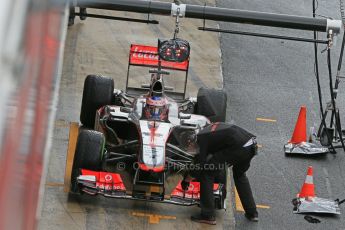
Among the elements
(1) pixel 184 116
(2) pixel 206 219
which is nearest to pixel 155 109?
(1) pixel 184 116

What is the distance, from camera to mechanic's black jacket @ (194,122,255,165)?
9719 millimetres

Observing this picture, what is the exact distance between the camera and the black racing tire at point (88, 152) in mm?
10047

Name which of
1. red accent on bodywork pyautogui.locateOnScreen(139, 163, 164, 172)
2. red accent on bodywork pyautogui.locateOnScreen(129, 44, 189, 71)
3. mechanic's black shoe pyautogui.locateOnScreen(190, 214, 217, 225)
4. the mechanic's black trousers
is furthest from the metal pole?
mechanic's black shoe pyautogui.locateOnScreen(190, 214, 217, 225)

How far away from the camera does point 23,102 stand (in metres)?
1.41

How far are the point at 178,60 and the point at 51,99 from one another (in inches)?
337

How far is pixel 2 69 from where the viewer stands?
1.25m

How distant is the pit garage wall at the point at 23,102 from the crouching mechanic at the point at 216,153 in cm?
796

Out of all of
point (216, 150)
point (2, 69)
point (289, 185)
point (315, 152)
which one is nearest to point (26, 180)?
point (2, 69)

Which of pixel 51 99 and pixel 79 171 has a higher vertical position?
pixel 51 99

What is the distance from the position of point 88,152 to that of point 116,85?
4195 mm

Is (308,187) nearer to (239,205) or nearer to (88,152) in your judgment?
(239,205)

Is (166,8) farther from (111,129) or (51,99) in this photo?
(51,99)

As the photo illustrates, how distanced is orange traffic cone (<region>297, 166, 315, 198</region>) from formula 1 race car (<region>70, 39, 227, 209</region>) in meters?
1.31

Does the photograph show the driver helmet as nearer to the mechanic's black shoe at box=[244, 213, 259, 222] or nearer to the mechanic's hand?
the mechanic's hand
